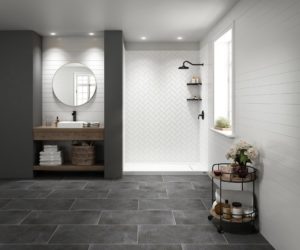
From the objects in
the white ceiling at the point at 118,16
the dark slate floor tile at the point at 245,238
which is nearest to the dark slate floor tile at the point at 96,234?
the dark slate floor tile at the point at 245,238

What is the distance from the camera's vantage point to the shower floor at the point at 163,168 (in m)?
6.07

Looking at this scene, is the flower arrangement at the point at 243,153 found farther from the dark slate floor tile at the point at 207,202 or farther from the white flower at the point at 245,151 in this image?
the dark slate floor tile at the point at 207,202

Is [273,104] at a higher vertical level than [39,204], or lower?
higher

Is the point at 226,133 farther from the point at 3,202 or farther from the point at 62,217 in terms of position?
the point at 3,202

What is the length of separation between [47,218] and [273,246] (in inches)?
93.9

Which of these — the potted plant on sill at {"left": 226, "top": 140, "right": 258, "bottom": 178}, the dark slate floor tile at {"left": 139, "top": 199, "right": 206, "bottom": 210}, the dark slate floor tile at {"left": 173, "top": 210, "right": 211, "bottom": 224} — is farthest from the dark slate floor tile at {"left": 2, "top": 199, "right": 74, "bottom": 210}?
the potted plant on sill at {"left": 226, "top": 140, "right": 258, "bottom": 178}

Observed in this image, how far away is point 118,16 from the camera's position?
4.91 meters

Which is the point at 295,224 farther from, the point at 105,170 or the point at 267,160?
the point at 105,170

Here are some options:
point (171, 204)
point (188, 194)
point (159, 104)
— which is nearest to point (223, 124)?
point (188, 194)

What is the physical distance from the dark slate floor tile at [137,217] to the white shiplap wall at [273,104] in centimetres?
105

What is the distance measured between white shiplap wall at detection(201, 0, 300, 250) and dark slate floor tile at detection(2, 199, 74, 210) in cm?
235

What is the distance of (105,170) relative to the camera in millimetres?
5902

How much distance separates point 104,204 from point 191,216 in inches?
45.6

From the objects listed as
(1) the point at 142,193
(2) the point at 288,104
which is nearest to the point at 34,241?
(1) the point at 142,193
